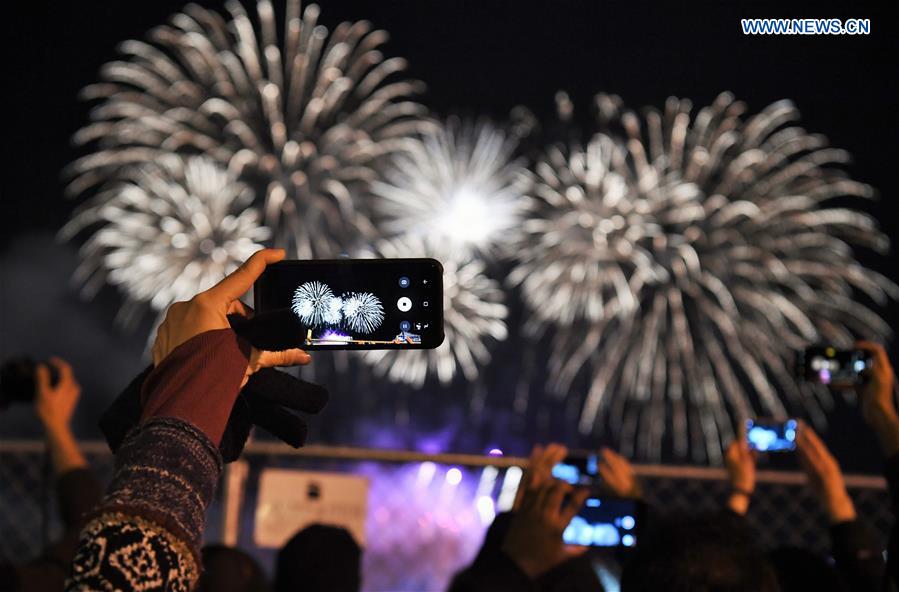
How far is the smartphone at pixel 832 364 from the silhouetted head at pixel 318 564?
182cm

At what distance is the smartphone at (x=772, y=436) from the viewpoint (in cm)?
467

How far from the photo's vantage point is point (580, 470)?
472 cm

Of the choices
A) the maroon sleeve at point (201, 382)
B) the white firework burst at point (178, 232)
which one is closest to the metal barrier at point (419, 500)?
the maroon sleeve at point (201, 382)

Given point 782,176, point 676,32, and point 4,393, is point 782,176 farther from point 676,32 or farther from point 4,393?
point 4,393

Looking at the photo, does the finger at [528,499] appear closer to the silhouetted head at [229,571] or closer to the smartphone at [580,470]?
the silhouetted head at [229,571]

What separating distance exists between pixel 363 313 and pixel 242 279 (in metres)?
0.34

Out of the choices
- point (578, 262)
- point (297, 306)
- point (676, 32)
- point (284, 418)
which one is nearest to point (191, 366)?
point (284, 418)

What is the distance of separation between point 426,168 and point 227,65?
132 inches

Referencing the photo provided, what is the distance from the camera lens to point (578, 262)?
1731 cm

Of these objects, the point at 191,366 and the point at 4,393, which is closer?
the point at 191,366

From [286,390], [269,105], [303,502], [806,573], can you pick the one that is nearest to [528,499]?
[806,573]

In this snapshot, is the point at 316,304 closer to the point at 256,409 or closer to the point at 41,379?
the point at 256,409

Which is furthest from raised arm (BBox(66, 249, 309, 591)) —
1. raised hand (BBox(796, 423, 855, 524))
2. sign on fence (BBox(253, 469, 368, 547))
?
sign on fence (BBox(253, 469, 368, 547))

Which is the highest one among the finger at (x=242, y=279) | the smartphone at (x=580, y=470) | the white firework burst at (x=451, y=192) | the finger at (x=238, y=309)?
the white firework burst at (x=451, y=192)
